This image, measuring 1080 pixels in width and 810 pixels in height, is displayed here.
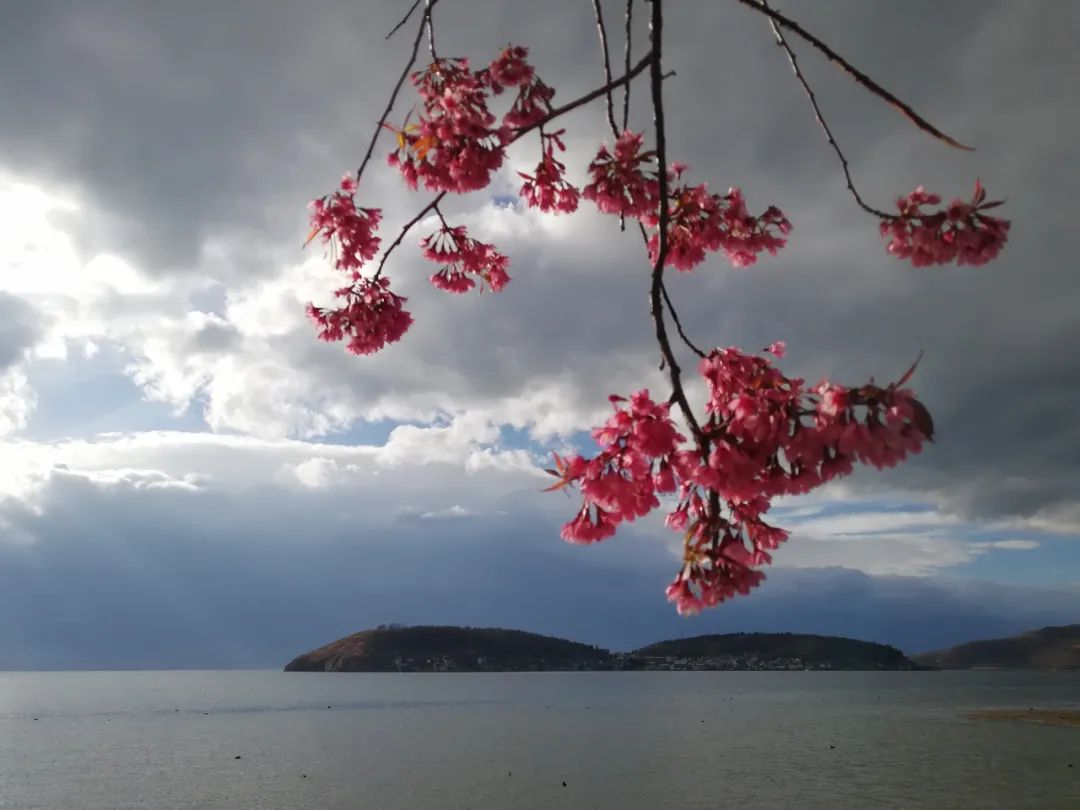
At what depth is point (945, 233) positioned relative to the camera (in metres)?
4.00

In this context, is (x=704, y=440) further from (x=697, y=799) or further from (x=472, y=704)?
(x=472, y=704)

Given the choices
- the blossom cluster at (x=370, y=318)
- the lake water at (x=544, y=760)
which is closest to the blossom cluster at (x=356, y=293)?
the blossom cluster at (x=370, y=318)

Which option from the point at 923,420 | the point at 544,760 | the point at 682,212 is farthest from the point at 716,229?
the point at 544,760

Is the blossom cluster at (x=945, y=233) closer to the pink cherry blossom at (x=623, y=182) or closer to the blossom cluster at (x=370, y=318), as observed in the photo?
the pink cherry blossom at (x=623, y=182)

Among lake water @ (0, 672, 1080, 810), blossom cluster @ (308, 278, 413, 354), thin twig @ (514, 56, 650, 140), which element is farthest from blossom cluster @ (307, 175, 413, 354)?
lake water @ (0, 672, 1080, 810)

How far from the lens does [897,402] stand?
2.46 metres

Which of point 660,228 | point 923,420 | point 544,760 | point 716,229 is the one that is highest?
point 716,229

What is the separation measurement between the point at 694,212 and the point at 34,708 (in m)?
173

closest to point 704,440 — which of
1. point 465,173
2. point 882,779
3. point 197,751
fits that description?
point 465,173

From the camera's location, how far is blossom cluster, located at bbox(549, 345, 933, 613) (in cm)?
252

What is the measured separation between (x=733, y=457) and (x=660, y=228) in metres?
0.93

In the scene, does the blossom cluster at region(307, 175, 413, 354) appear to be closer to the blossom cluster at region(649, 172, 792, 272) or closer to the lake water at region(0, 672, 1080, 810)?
the blossom cluster at region(649, 172, 792, 272)

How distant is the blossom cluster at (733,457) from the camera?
8.27 ft

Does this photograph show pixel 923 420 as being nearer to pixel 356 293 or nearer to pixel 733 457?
pixel 733 457
